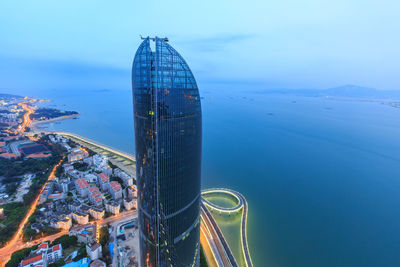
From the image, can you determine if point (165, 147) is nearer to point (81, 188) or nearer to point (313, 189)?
point (81, 188)

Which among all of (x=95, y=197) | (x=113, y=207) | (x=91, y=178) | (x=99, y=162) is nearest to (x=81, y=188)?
(x=95, y=197)

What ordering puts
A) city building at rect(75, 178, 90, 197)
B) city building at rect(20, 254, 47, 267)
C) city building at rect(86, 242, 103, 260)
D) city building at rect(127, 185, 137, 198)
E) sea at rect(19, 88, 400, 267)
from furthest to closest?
city building at rect(127, 185, 137, 198)
city building at rect(75, 178, 90, 197)
sea at rect(19, 88, 400, 267)
city building at rect(86, 242, 103, 260)
city building at rect(20, 254, 47, 267)

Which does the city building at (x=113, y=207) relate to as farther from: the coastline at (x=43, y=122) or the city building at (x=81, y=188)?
the coastline at (x=43, y=122)

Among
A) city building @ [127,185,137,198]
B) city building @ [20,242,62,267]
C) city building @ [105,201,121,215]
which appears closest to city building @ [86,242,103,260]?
city building @ [20,242,62,267]

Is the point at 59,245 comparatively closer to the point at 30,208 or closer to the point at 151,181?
the point at 30,208

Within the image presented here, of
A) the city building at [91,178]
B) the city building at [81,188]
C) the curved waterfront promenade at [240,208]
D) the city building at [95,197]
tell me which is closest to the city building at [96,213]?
the city building at [95,197]

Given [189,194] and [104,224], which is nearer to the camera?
[189,194]

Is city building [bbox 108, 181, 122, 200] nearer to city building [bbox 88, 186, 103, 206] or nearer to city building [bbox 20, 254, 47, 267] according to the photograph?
city building [bbox 88, 186, 103, 206]

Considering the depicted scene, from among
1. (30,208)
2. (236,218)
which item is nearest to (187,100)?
(236,218)
